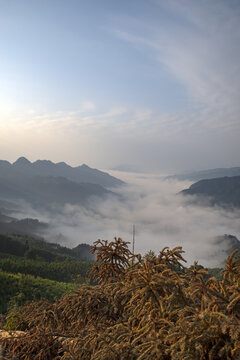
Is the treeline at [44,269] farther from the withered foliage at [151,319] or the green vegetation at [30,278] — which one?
the withered foliage at [151,319]

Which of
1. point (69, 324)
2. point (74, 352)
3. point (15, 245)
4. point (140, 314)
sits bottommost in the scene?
point (15, 245)

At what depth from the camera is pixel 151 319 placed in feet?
11.5

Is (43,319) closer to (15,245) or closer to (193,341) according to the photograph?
(193,341)

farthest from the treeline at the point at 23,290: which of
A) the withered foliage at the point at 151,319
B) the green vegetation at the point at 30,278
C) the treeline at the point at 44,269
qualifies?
the withered foliage at the point at 151,319

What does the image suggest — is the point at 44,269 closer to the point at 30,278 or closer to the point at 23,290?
the point at 30,278

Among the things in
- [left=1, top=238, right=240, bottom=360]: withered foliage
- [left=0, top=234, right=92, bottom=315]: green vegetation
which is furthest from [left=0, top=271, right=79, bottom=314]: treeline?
[left=1, top=238, right=240, bottom=360]: withered foliage

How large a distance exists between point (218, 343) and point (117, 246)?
147 inches

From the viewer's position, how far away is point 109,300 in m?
4.89

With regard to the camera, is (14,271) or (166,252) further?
(14,271)

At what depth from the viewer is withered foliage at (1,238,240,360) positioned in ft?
9.27

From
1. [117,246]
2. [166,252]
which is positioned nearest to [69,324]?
[117,246]

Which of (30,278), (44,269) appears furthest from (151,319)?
(44,269)

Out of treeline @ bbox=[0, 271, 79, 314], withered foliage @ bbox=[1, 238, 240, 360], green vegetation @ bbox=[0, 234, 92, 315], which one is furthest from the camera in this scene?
green vegetation @ bbox=[0, 234, 92, 315]

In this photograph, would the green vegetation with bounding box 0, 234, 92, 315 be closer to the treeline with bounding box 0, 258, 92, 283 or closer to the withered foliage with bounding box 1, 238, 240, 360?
the treeline with bounding box 0, 258, 92, 283
